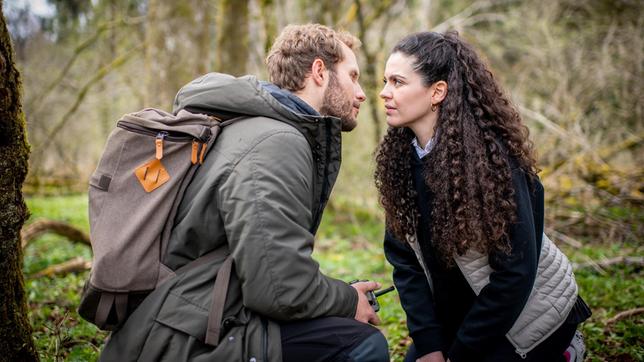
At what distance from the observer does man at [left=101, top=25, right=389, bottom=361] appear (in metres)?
1.97

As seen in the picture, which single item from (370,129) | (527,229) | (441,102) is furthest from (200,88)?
(370,129)

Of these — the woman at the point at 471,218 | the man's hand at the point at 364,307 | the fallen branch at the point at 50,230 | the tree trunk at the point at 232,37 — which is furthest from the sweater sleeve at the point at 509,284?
the tree trunk at the point at 232,37

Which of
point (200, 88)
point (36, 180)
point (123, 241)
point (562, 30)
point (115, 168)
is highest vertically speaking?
point (562, 30)

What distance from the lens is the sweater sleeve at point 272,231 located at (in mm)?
1959

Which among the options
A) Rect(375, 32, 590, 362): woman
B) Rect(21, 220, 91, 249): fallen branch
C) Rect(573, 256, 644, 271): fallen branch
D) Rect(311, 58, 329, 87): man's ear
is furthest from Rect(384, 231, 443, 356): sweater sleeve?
Rect(21, 220, 91, 249): fallen branch

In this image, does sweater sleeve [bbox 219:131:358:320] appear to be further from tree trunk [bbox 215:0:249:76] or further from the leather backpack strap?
tree trunk [bbox 215:0:249:76]

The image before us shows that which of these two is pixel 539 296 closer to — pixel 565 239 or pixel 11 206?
pixel 11 206

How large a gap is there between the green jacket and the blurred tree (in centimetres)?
629

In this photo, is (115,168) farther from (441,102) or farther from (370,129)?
(370,129)

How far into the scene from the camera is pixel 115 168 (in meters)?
2.07

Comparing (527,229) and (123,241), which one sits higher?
(123,241)

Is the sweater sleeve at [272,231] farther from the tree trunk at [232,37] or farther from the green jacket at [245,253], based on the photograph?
the tree trunk at [232,37]

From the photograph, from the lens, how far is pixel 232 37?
7.18 meters

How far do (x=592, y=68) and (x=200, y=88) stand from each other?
26.6 feet
